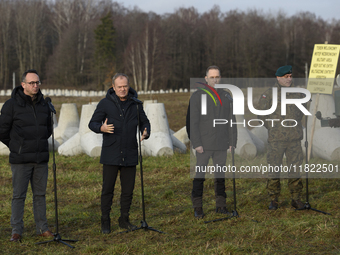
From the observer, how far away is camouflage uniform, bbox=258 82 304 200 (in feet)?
19.8

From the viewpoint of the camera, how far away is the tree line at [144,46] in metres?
58.2

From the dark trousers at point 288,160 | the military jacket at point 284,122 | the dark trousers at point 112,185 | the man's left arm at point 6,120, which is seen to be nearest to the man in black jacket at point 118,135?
the dark trousers at point 112,185

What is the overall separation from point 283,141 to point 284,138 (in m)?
0.06

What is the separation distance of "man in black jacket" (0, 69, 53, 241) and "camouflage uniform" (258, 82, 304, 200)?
307cm

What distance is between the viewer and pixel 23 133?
4961 mm

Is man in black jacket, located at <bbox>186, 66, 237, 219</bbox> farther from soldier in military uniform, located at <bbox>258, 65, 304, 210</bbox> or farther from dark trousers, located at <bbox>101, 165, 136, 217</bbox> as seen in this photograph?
dark trousers, located at <bbox>101, 165, 136, 217</bbox>

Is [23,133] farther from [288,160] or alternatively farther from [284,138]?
[288,160]

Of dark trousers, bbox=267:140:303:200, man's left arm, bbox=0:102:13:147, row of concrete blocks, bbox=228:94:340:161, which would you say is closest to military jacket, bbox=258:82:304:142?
dark trousers, bbox=267:140:303:200

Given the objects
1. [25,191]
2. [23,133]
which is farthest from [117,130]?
[25,191]

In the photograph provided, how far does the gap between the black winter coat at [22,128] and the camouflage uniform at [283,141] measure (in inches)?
122

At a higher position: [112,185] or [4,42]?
[4,42]

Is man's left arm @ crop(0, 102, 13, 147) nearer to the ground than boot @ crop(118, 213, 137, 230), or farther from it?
farther from it

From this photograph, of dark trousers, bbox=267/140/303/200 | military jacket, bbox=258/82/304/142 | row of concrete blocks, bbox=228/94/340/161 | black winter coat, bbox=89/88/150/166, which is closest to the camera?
black winter coat, bbox=89/88/150/166

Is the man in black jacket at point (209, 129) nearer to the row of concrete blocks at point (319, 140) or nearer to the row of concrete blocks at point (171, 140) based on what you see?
the row of concrete blocks at point (319, 140)
